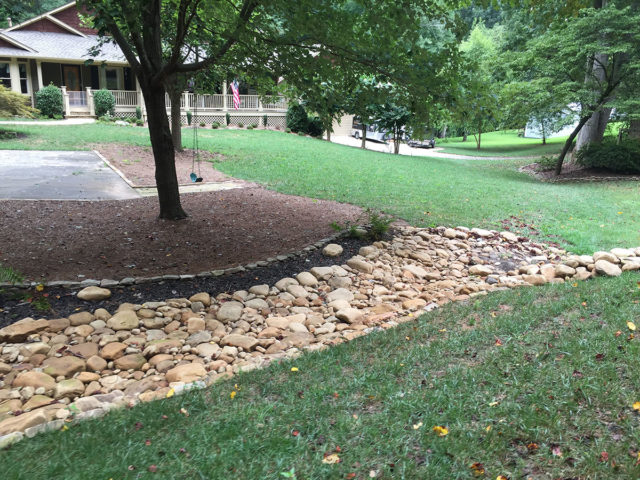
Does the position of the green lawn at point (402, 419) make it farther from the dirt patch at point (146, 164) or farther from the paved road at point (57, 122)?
the paved road at point (57, 122)

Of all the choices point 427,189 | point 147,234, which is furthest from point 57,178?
point 427,189

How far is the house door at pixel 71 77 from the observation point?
27234 mm

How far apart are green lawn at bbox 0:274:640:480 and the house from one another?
21546mm

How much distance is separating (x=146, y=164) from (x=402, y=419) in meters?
12.1

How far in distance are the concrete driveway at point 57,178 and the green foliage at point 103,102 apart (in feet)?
37.7

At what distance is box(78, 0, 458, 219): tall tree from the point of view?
18.1ft

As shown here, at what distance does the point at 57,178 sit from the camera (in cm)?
1041

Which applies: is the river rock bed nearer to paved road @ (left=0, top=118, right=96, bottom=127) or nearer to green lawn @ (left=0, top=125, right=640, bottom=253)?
green lawn @ (left=0, top=125, right=640, bottom=253)

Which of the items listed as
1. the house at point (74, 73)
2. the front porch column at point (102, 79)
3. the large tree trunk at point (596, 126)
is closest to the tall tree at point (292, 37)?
the large tree trunk at point (596, 126)

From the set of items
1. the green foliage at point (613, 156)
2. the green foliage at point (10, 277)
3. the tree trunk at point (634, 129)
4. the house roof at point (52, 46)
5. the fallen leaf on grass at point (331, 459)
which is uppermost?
the house roof at point (52, 46)

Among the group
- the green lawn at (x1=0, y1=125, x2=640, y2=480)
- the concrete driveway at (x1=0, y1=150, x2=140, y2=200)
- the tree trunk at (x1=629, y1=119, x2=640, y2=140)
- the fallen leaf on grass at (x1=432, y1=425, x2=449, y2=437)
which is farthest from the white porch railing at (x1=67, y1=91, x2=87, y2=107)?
the fallen leaf on grass at (x1=432, y1=425, x2=449, y2=437)

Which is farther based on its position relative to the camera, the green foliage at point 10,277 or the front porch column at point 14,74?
the front porch column at point 14,74

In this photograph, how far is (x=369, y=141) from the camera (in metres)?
33.1

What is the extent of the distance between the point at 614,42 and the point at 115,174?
46.9 ft
